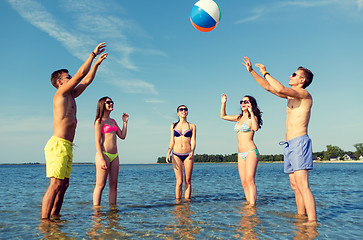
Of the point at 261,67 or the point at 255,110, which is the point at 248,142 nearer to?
the point at 255,110

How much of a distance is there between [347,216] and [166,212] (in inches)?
166

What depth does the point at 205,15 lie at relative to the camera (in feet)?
26.6

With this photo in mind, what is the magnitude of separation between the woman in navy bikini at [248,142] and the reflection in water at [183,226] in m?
1.69

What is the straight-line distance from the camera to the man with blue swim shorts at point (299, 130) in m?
5.20

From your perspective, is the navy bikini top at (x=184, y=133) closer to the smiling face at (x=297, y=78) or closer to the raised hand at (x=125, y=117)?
the raised hand at (x=125, y=117)

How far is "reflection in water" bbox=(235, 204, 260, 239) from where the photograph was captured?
15.1 ft

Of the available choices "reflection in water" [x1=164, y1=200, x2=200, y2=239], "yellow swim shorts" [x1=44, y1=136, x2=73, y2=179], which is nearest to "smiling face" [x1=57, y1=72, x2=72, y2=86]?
"yellow swim shorts" [x1=44, y1=136, x2=73, y2=179]

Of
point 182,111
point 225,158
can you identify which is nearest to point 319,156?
point 225,158

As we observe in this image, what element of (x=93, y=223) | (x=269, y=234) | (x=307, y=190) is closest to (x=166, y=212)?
(x=93, y=223)

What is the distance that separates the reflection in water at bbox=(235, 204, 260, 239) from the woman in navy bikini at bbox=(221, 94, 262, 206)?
503 millimetres

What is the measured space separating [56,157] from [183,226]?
2680 millimetres

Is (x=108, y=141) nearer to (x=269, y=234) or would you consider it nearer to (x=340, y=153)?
(x=269, y=234)

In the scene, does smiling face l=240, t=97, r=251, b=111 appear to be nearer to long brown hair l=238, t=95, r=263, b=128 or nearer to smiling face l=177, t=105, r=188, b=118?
long brown hair l=238, t=95, r=263, b=128

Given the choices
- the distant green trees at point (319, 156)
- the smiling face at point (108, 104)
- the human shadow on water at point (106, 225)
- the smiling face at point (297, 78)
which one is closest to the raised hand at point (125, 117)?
the smiling face at point (108, 104)
